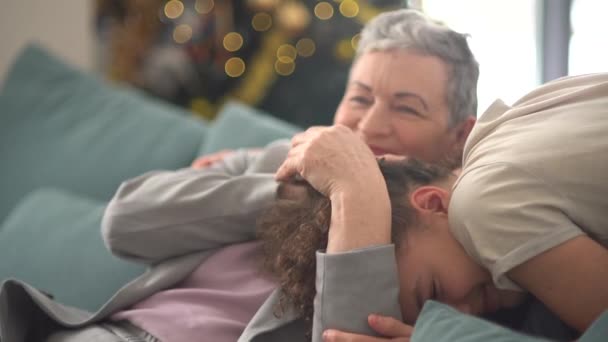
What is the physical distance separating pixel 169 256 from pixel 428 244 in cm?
52

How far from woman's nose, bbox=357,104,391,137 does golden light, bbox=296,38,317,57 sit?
139 centimetres

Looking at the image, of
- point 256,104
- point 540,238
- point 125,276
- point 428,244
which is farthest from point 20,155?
point 540,238

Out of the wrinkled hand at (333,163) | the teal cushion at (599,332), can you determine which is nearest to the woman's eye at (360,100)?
the wrinkled hand at (333,163)

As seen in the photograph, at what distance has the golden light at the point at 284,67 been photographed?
2953 mm

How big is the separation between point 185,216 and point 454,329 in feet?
1.90

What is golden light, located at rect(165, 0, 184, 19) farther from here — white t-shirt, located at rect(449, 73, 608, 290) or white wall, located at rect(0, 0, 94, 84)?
white t-shirt, located at rect(449, 73, 608, 290)

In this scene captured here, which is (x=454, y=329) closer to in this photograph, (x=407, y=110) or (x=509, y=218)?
(x=509, y=218)

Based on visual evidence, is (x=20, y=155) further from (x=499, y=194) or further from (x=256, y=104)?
(x=499, y=194)

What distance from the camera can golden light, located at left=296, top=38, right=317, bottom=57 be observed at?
115 inches

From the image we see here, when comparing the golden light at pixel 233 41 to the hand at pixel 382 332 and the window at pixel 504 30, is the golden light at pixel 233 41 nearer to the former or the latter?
the window at pixel 504 30

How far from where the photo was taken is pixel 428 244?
1157mm

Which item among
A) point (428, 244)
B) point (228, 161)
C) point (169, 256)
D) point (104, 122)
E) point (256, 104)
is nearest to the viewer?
point (428, 244)

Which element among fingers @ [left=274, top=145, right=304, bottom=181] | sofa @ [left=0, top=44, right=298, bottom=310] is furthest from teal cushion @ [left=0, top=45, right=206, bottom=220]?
fingers @ [left=274, top=145, right=304, bottom=181]

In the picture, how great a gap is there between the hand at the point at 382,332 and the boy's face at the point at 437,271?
0.22 feet
